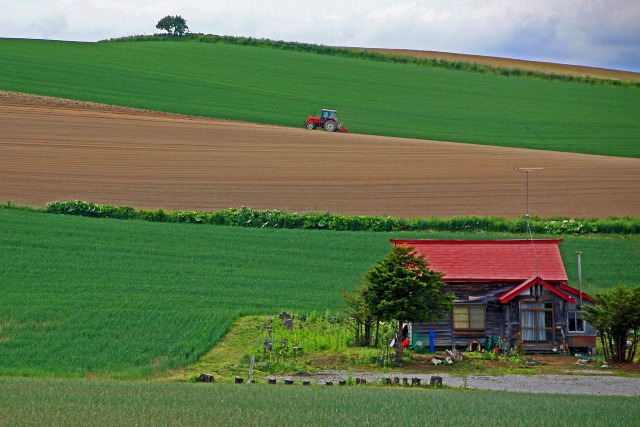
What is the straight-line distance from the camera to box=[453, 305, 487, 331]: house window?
3291 cm

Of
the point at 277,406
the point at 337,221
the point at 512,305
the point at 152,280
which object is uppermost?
the point at 337,221

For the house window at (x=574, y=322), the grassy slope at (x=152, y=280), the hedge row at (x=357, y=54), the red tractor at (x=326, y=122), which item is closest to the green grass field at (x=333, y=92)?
the red tractor at (x=326, y=122)

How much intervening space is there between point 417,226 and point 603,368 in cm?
1874

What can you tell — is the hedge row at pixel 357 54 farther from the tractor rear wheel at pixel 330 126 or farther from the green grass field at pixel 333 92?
the tractor rear wheel at pixel 330 126

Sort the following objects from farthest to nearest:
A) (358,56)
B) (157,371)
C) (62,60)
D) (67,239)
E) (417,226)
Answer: (358,56), (62,60), (417,226), (67,239), (157,371)

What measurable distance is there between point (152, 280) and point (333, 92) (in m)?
47.9

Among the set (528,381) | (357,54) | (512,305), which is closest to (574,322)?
(512,305)

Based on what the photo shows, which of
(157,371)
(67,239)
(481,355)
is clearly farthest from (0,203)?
(481,355)

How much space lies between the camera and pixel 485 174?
2248 inches

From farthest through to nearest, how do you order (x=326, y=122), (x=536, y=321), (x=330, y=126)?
(x=330, y=126), (x=326, y=122), (x=536, y=321)

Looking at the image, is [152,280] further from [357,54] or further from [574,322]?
[357,54]

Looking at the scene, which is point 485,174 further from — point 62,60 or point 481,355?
point 62,60

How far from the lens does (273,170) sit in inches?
2219

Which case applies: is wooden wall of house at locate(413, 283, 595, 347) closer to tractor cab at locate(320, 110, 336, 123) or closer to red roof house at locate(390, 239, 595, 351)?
red roof house at locate(390, 239, 595, 351)
